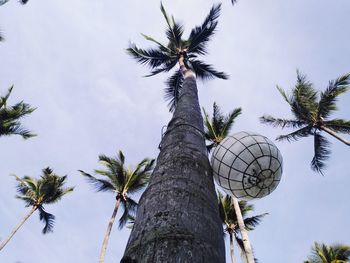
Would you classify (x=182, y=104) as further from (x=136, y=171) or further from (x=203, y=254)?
(x=136, y=171)

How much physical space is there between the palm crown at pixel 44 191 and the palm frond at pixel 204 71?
1473 centimetres

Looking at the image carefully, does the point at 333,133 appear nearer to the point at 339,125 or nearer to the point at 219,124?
the point at 339,125

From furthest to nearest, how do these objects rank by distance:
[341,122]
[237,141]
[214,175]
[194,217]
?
[341,122] → [237,141] → [214,175] → [194,217]

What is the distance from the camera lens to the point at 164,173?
1910 millimetres

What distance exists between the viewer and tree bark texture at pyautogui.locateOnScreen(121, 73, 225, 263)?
1246 millimetres

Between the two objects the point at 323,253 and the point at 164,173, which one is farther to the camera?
the point at 323,253

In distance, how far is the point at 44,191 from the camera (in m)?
20.6

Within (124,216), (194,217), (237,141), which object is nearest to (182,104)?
(237,141)

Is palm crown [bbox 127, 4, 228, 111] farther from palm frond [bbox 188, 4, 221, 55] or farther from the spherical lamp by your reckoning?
the spherical lamp

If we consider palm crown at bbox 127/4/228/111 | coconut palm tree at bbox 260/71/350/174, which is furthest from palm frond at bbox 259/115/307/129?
palm crown at bbox 127/4/228/111

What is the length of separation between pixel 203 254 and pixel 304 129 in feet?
58.5

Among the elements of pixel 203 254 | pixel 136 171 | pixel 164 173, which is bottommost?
pixel 203 254

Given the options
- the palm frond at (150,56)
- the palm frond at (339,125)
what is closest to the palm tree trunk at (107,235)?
the palm frond at (150,56)

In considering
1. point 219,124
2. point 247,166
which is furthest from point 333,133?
point 247,166
